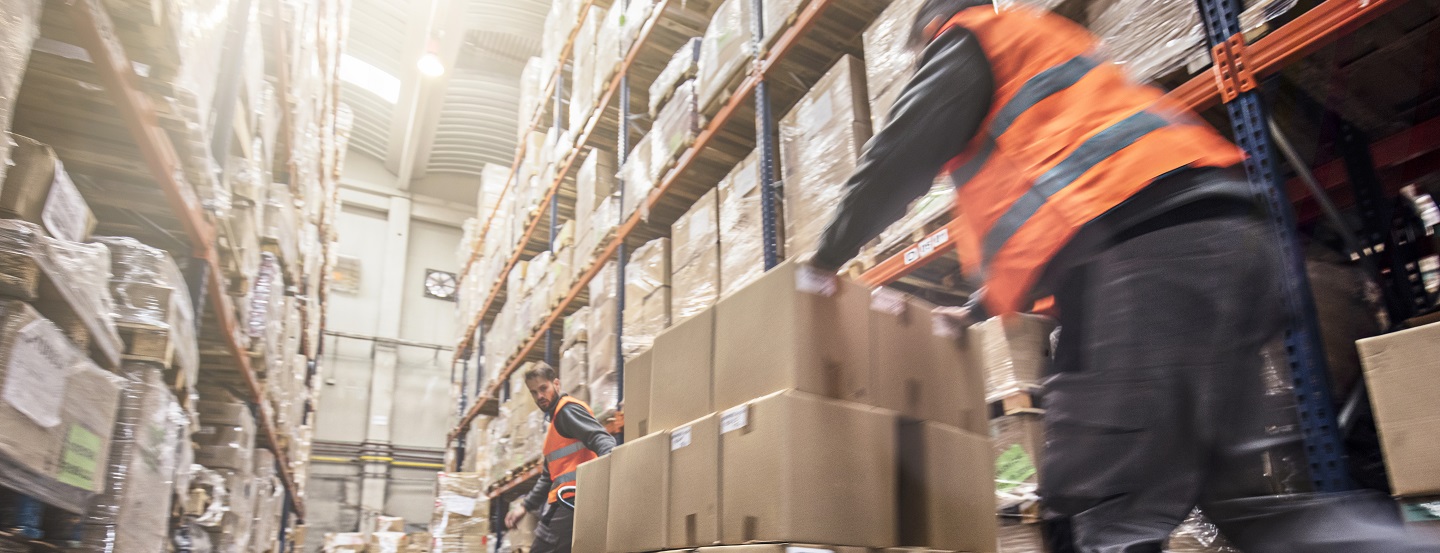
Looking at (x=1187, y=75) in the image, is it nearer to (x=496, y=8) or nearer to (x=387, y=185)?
(x=496, y=8)

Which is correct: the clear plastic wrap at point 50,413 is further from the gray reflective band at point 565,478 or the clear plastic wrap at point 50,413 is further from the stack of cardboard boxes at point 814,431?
the gray reflective band at point 565,478

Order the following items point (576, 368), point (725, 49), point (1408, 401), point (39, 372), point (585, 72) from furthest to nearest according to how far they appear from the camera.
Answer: point (585, 72)
point (576, 368)
point (725, 49)
point (39, 372)
point (1408, 401)

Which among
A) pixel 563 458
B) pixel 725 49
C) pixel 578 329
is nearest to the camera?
pixel 725 49

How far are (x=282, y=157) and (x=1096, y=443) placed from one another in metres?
5.48

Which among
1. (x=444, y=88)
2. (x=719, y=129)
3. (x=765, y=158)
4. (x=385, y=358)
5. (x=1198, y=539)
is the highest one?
(x=444, y=88)

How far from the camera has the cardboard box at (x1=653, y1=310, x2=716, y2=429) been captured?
2.30 m

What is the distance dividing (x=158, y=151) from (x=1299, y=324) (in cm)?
316

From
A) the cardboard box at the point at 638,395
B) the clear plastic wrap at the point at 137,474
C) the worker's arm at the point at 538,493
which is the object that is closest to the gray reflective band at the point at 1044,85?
the cardboard box at the point at 638,395

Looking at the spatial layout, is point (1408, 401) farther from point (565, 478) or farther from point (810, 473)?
point (565, 478)

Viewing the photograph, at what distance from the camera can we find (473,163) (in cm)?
1309

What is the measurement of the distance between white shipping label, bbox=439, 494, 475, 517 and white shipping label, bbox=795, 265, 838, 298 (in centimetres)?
681

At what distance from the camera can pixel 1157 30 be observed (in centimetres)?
239

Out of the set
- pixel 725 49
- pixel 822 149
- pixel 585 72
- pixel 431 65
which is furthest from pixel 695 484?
pixel 431 65

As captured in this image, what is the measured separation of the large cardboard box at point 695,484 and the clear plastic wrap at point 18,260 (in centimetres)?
143
